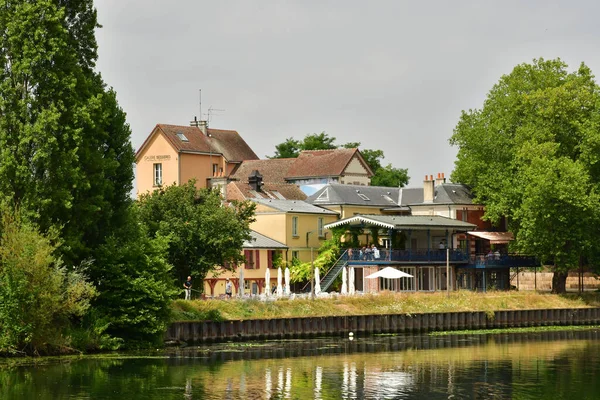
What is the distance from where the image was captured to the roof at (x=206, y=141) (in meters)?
119

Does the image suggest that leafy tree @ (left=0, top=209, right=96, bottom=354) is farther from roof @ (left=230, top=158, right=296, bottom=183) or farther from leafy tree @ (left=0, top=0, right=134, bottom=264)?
roof @ (left=230, top=158, right=296, bottom=183)

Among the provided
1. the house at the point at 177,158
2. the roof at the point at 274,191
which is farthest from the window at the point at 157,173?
the roof at the point at 274,191

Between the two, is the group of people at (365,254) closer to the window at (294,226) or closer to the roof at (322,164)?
the window at (294,226)

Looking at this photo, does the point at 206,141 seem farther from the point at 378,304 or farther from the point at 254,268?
the point at 378,304

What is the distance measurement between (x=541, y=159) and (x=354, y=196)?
66.9 feet

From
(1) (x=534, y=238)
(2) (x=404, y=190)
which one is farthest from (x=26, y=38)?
(2) (x=404, y=190)

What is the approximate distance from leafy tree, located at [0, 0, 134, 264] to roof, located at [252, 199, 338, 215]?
35.8m

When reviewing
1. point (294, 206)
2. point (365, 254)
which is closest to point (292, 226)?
point (294, 206)

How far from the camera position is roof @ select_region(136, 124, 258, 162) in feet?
390

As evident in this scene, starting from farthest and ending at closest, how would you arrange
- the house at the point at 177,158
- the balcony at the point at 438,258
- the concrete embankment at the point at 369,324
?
the house at the point at 177,158 → the balcony at the point at 438,258 → the concrete embankment at the point at 369,324

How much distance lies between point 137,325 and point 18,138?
11556 millimetres

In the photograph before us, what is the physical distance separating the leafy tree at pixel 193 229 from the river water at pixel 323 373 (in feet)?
30.8

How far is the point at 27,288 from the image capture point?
192ft

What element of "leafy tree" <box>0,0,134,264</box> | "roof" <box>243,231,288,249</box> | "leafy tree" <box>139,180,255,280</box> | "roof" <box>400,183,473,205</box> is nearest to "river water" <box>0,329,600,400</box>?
"leafy tree" <box>0,0,134,264</box>
